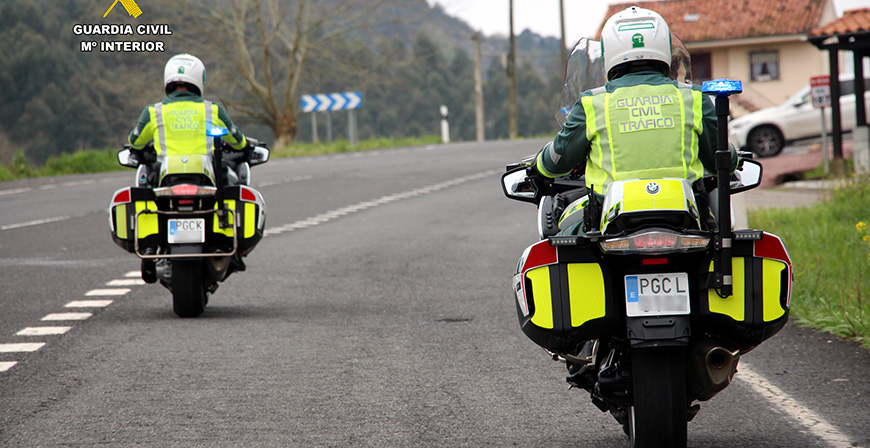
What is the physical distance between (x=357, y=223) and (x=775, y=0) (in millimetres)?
45155

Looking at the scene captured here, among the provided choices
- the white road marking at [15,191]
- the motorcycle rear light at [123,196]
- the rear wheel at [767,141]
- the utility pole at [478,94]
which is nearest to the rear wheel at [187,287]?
the motorcycle rear light at [123,196]

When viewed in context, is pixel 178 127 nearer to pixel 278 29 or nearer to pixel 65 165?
pixel 65 165

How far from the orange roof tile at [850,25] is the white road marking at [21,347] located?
671 inches

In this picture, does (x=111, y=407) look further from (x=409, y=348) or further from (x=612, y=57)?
(x=612, y=57)

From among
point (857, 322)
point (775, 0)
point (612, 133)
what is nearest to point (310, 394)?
point (612, 133)

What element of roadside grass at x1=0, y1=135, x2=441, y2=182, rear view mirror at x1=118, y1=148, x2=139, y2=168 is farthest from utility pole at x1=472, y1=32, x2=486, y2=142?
rear view mirror at x1=118, y1=148, x2=139, y2=168

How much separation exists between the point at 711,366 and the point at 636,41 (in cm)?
122

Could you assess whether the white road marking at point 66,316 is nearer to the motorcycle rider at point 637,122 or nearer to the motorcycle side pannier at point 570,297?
the motorcycle rider at point 637,122

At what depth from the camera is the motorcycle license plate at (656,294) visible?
12.6 feet

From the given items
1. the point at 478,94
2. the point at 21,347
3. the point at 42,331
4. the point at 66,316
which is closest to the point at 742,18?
the point at 478,94

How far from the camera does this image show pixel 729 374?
3936mm

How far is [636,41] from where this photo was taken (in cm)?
424

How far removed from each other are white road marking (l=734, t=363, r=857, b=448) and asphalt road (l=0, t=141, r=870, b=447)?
16 mm

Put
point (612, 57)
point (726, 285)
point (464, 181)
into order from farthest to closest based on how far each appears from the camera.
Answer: point (464, 181) < point (612, 57) < point (726, 285)
